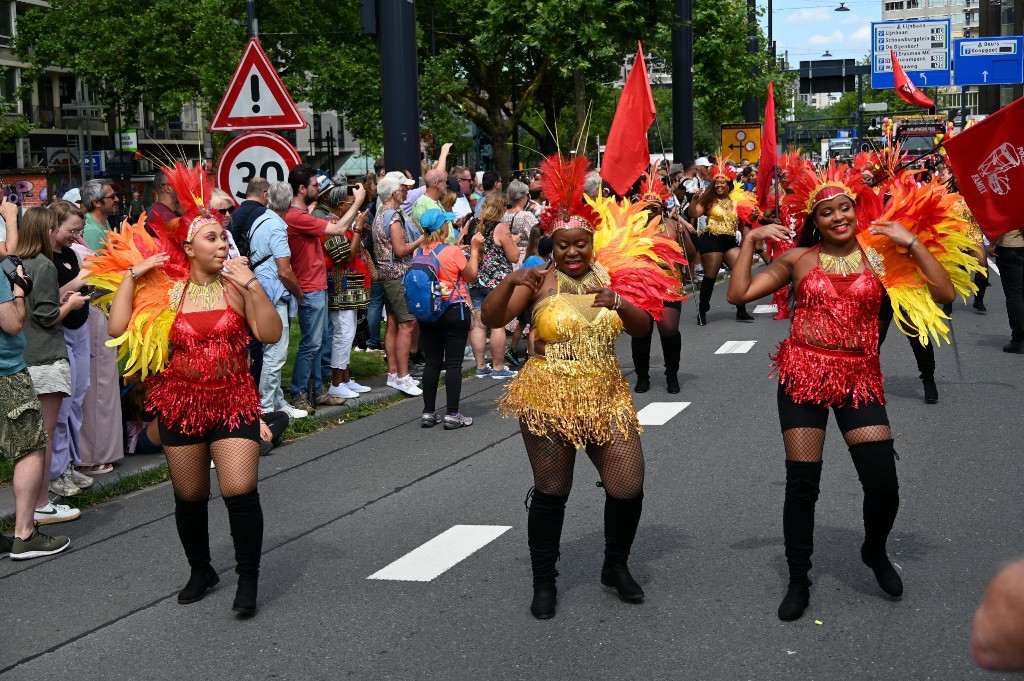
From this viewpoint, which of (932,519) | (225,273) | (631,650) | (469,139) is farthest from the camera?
(469,139)

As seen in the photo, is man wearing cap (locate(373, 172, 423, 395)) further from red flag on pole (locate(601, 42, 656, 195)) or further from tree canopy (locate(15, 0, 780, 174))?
tree canopy (locate(15, 0, 780, 174))

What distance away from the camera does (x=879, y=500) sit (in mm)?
5488

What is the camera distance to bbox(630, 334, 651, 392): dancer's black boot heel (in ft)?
37.1

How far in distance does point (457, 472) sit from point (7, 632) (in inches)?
134

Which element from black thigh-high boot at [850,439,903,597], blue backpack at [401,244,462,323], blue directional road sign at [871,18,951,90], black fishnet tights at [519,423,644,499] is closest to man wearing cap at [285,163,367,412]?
blue backpack at [401,244,462,323]

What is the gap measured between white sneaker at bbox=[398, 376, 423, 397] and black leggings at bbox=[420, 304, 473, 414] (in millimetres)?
1501

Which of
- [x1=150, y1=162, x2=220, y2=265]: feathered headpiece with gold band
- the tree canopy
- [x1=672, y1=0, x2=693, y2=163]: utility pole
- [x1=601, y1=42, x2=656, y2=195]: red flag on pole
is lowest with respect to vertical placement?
[x1=150, y1=162, x2=220, y2=265]: feathered headpiece with gold band

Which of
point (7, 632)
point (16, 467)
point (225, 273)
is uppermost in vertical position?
point (225, 273)

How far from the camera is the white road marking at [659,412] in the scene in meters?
Result: 9.95

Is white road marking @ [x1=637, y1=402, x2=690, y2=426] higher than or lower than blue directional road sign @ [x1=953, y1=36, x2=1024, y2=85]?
lower

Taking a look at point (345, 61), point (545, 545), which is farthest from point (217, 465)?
point (345, 61)

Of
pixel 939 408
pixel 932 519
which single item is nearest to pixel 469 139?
pixel 939 408

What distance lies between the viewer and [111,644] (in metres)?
5.50

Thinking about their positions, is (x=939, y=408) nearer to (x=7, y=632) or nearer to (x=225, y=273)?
(x=225, y=273)
